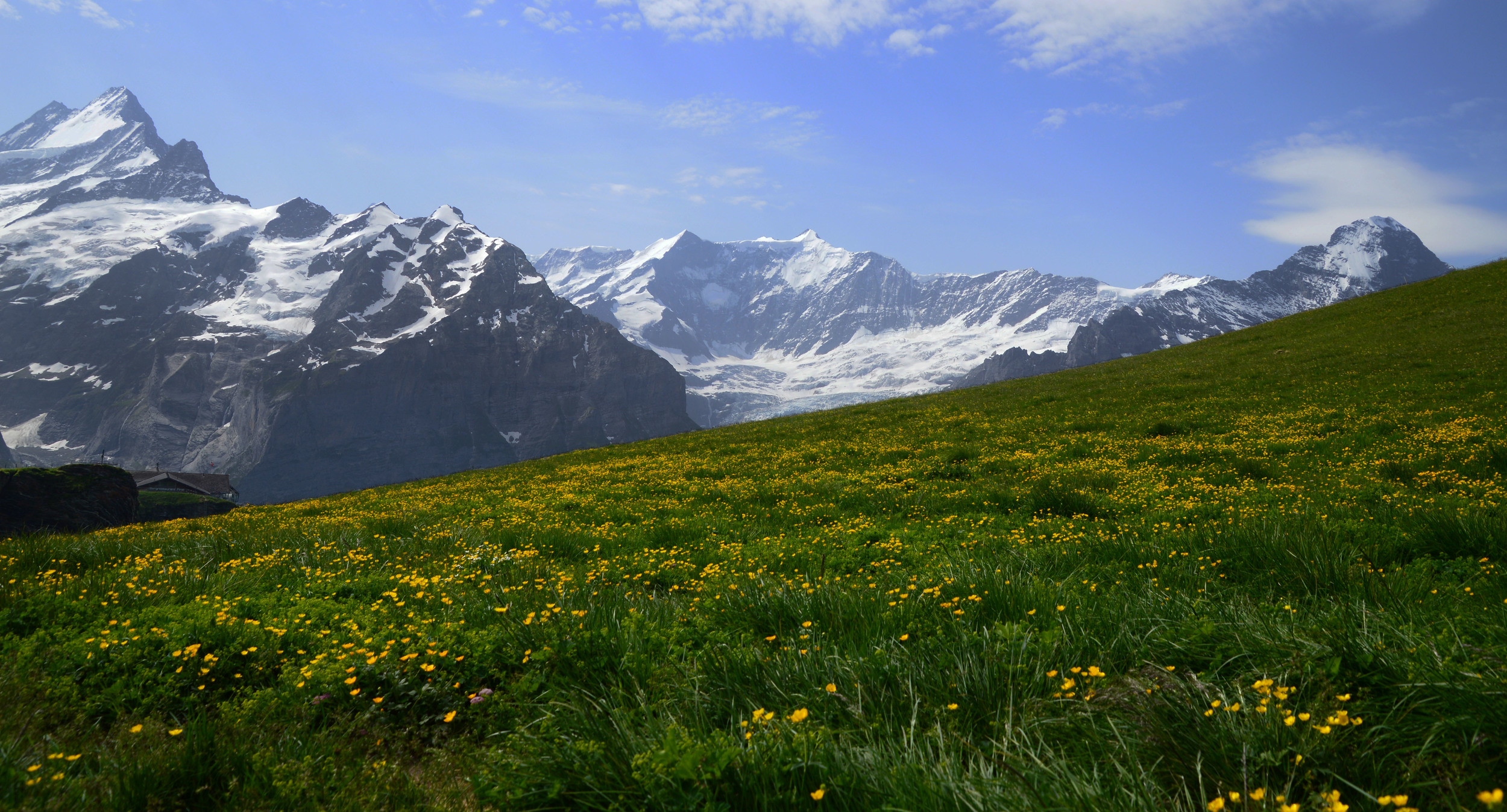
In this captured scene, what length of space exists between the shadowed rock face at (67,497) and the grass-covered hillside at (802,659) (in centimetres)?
3561

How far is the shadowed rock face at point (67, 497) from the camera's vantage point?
3478cm

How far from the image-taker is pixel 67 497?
125 ft

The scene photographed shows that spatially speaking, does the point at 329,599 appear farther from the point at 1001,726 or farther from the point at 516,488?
the point at 516,488

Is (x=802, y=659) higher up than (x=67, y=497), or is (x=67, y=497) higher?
(x=802, y=659)

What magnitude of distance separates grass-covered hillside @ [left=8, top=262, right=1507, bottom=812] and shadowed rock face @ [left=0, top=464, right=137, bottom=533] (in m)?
35.6

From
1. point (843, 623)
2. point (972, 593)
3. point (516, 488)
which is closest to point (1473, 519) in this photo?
point (972, 593)

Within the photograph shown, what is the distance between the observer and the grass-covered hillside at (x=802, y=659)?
129 inches

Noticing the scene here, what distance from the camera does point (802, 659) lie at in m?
4.73

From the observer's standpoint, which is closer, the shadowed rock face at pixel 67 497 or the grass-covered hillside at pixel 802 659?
the grass-covered hillside at pixel 802 659

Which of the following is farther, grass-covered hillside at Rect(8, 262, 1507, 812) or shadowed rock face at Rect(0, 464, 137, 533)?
shadowed rock face at Rect(0, 464, 137, 533)

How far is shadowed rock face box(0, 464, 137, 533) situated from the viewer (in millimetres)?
34781

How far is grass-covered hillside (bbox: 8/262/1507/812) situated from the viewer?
3.28m

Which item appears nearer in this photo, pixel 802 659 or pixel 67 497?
pixel 802 659

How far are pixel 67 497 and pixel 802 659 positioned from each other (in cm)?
5170
